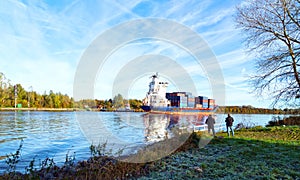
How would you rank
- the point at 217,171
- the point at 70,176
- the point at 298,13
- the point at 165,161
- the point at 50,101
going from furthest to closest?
the point at 50,101
the point at 298,13
the point at 165,161
the point at 217,171
the point at 70,176

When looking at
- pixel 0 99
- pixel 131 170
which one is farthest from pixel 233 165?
pixel 0 99

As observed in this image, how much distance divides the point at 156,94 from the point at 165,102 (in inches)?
173

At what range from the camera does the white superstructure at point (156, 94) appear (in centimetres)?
5529

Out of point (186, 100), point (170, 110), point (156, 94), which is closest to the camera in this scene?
point (156, 94)

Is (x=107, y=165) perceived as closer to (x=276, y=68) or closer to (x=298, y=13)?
(x=276, y=68)

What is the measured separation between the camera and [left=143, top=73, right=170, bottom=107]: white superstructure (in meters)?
55.3

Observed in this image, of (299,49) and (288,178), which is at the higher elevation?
(299,49)

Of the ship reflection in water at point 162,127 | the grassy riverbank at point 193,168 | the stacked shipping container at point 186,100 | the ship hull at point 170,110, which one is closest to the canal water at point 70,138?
the ship reflection in water at point 162,127

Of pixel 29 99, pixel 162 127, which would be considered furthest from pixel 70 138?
pixel 29 99

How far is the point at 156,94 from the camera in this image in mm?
57750

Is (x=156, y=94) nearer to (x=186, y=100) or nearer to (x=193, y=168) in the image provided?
(x=186, y=100)

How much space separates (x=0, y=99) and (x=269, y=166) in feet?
280

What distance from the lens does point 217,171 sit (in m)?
6.32

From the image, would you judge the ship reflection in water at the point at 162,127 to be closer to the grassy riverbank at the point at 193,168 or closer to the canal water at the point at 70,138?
the canal water at the point at 70,138
